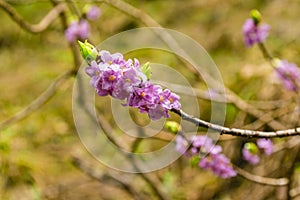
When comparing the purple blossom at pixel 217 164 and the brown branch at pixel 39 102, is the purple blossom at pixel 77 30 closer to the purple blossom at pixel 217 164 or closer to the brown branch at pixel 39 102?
the brown branch at pixel 39 102

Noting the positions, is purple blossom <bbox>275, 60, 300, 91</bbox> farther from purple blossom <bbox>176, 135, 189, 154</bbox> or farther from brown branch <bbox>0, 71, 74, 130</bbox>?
brown branch <bbox>0, 71, 74, 130</bbox>

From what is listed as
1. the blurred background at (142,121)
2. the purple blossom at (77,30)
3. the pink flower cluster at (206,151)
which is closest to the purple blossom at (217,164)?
the pink flower cluster at (206,151)

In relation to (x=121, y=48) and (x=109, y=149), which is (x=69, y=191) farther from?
(x=121, y=48)

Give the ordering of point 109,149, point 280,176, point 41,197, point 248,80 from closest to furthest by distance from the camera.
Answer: point 280,176 → point 41,197 → point 109,149 → point 248,80

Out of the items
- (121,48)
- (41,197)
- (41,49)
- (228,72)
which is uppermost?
(41,49)

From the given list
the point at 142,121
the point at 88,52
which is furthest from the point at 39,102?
the point at 88,52

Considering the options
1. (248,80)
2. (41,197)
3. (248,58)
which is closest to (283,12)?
(248,58)

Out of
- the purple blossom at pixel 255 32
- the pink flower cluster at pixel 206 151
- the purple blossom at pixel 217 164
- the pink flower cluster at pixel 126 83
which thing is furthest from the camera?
the purple blossom at pixel 255 32
